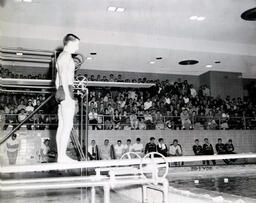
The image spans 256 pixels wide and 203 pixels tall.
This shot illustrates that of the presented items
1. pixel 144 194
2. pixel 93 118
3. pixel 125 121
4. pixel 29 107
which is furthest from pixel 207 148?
pixel 144 194

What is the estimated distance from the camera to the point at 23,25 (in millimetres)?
7691

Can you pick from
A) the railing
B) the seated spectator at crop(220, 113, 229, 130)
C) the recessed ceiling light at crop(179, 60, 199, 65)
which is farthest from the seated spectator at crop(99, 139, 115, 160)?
the seated spectator at crop(220, 113, 229, 130)

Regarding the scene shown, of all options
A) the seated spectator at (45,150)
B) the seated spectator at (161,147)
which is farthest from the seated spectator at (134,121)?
the seated spectator at (45,150)

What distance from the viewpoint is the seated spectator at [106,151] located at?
930 centimetres

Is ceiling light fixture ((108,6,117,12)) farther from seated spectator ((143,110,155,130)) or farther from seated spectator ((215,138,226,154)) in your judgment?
seated spectator ((215,138,226,154))

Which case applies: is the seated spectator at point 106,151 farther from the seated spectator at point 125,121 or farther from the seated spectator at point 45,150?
the seated spectator at point 45,150

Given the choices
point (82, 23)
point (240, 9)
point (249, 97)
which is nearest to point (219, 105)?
point (249, 97)

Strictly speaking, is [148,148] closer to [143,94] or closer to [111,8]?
[143,94]

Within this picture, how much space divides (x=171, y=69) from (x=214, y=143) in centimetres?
354

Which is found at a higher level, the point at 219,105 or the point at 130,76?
the point at 130,76

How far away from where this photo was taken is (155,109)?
430 inches

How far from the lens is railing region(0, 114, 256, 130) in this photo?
9.38 meters

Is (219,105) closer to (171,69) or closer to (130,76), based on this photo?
(171,69)

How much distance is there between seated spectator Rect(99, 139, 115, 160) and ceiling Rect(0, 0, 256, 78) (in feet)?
9.84
